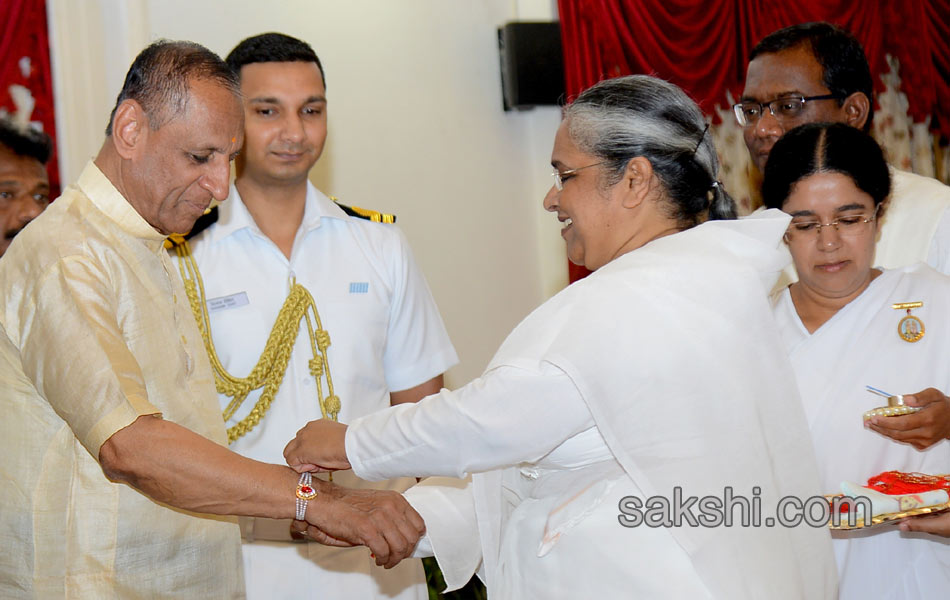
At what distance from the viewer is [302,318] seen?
2.77 meters

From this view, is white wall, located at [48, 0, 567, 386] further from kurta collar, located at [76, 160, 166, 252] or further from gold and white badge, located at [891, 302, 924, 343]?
gold and white badge, located at [891, 302, 924, 343]

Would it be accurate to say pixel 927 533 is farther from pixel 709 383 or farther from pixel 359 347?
pixel 359 347

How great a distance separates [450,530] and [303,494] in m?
0.35

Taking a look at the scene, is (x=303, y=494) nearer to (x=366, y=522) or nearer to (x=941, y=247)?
(x=366, y=522)

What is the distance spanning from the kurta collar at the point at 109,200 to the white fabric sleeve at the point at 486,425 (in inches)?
25.8

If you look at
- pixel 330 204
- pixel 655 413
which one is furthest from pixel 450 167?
pixel 655 413

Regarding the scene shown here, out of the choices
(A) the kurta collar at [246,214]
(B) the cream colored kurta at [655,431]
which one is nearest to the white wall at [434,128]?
(A) the kurta collar at [246,214]

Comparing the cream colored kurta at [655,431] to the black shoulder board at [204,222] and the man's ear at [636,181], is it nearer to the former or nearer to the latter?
the man's ear at [636,181]

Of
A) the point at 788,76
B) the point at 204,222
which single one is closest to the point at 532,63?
the point at 788,76

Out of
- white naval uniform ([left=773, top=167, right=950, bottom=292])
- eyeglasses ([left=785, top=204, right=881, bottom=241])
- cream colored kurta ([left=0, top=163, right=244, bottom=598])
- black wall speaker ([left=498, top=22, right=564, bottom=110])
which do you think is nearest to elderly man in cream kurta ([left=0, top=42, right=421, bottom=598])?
cream colored kurta ([left=0, top=163, right=244, bottom=598])

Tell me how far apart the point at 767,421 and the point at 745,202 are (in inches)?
143

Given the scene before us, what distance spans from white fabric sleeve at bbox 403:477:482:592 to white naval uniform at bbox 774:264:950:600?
81 centimetres

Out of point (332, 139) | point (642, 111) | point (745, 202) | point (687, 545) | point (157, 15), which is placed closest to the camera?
point (687, 545)

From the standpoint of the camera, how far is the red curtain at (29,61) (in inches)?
143
